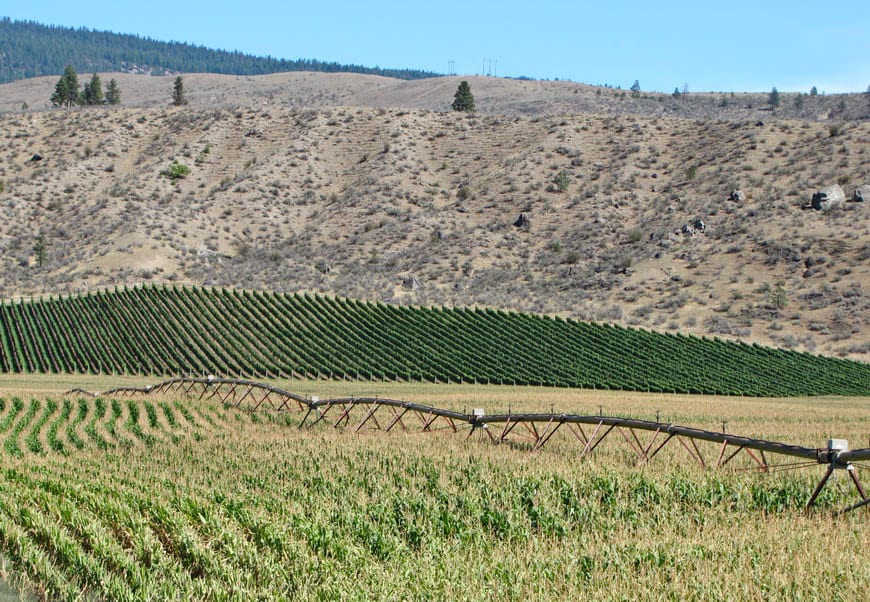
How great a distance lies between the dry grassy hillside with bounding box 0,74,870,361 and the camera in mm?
81125

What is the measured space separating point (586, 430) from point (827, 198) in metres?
72.9

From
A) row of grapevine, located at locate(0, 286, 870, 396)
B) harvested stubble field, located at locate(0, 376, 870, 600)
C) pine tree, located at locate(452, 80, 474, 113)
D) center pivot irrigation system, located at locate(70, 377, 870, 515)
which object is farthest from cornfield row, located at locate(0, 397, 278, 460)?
pine tree, located at locate(452, 80, 474, 113)

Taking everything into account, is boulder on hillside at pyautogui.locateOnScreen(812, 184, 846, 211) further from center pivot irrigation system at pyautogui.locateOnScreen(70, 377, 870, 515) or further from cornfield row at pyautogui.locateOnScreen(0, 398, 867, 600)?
cornfield row at pyautogui.locateOnScreen(0, 398, 867, 600)

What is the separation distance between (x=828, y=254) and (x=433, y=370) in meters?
47.5

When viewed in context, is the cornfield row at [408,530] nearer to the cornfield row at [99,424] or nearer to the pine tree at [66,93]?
the cornfield row at [99,424]

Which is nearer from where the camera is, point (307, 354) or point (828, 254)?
point (307, 354)

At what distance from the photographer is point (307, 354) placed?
59.2 meters

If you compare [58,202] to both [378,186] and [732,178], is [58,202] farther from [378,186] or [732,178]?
[732,178]

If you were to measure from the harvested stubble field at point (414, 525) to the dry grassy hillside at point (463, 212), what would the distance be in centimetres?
5473

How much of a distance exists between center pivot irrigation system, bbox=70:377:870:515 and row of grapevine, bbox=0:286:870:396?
13970 millimetres

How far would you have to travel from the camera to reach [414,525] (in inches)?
575

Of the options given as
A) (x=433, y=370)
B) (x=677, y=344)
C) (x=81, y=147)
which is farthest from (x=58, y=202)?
(x=677, y=344)

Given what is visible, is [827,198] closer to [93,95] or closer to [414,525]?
[414,525]

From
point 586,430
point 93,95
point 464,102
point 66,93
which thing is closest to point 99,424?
point 586,430
